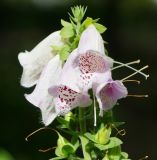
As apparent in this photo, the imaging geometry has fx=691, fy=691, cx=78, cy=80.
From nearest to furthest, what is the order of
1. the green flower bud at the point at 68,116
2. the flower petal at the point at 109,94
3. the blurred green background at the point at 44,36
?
the flower petal at the point at 109,94 → the green flower bud at the point at 68,116 → the blurred green background at the point at 44,36

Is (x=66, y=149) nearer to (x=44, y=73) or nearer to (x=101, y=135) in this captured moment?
(x=101, y=135)

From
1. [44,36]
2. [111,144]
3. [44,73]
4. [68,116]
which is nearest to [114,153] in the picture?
[111,144]

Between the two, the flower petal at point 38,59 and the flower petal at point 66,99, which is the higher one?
the flower petal at point 38,59

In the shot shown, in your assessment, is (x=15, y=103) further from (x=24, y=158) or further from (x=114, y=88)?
(x=114, y=88)

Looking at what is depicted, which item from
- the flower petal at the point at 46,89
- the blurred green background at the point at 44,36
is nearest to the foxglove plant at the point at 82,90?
the flower petal at the point at 46,89

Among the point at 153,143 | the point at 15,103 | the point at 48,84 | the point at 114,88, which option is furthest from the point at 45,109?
the point at 153,143

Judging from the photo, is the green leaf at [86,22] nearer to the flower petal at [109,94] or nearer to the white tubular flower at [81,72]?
the white tubular flower at [81,72]

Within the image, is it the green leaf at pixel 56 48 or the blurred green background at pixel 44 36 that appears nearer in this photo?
the green leaf at pixel 56 48
